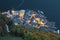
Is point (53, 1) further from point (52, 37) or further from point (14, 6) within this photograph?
point (52, 37)

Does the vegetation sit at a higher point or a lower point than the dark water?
lower

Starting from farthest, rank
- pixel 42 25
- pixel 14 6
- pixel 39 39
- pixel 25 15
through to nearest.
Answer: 1. pixel 14 6
2. pixel 25 15
3. pixel 42 25
4. pixel 39 39

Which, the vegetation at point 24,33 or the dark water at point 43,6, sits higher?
the dark water at point 43,6

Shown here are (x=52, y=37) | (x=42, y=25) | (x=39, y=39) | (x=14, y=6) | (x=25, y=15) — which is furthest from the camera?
(x=14, y=6)

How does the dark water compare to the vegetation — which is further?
the dark water

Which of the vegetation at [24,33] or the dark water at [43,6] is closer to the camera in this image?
the vegetation at [24,33]

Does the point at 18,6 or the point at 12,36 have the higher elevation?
the point at 18,6

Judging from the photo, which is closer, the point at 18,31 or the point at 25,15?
the point at 18,31

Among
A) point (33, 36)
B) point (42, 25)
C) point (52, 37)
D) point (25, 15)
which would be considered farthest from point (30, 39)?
point (25, 15)
